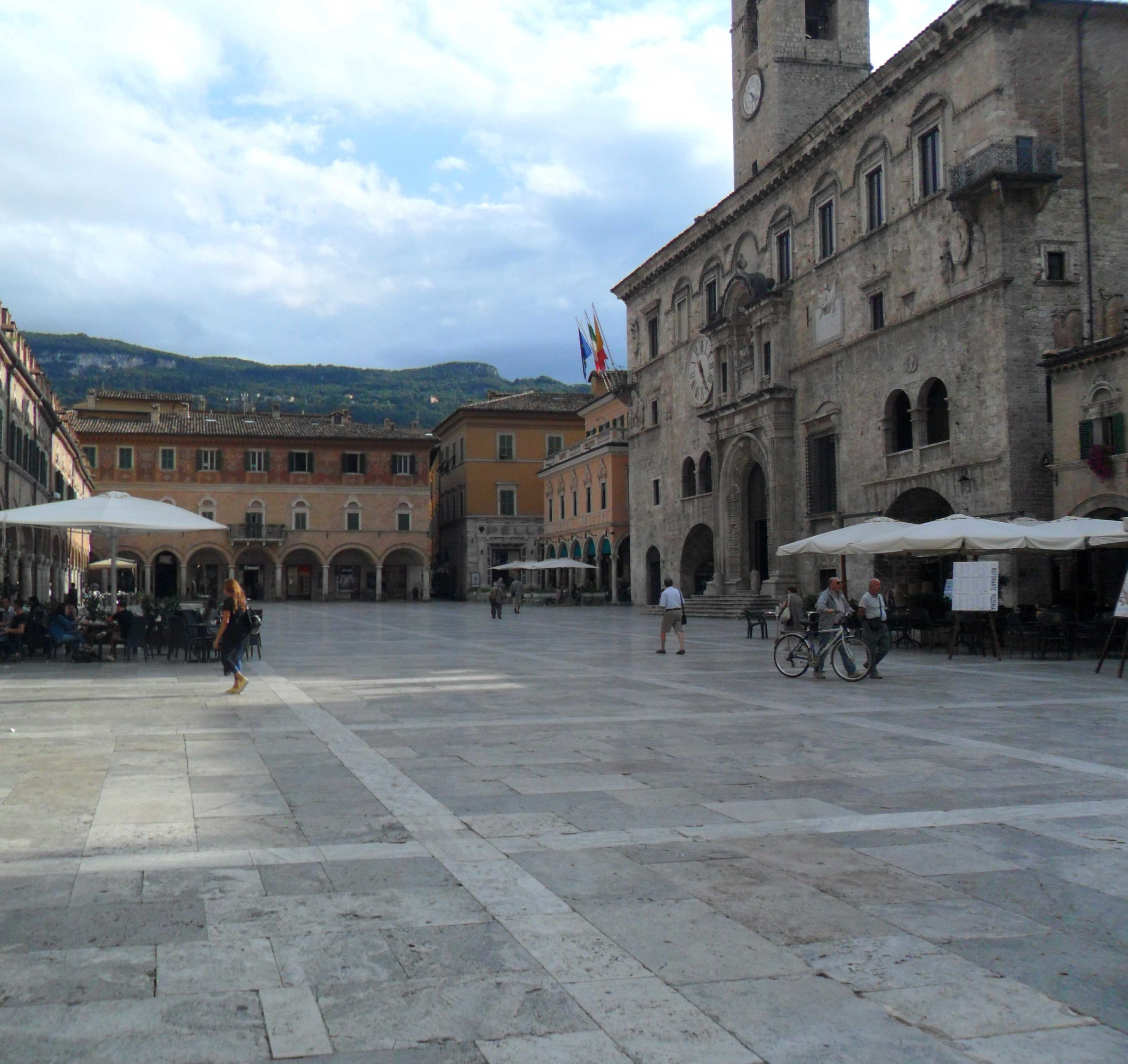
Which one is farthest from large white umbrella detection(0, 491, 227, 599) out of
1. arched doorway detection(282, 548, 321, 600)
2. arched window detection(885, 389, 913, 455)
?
arched doorway detection(282, 548, 321, 600)

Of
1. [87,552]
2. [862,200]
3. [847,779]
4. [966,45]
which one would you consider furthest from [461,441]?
[847,779]

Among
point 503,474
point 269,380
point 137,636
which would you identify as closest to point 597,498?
point 503,474

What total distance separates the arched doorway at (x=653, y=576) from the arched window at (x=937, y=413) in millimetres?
19721

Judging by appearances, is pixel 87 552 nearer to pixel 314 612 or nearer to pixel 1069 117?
pixel 314 612

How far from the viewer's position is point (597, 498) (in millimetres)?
55500

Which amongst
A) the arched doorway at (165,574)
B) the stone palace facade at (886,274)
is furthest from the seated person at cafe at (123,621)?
the arched doorway at (165,574)

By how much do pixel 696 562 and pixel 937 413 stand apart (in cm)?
1750

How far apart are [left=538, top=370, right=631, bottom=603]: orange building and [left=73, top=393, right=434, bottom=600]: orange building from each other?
10.0 meters

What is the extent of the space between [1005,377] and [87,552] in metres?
46.6

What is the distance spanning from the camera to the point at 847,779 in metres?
7.77

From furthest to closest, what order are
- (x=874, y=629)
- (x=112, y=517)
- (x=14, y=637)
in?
(x=112, y=517), (x=14, y=637), (x=874, y=629)

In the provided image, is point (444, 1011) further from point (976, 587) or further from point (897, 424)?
point (897, 424)

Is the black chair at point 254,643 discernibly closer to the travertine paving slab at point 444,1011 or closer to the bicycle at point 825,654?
the bicycle at point 825,654

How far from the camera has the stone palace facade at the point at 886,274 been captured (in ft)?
81.7
